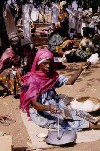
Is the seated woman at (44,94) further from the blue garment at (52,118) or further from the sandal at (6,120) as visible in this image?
the sandal at (6,120)

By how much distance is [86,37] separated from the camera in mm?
11156

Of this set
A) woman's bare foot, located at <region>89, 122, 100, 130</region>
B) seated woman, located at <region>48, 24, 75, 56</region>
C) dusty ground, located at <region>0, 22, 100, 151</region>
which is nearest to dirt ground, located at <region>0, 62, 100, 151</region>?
dusty ground, located at <region>0, 22, 100, 151</region>

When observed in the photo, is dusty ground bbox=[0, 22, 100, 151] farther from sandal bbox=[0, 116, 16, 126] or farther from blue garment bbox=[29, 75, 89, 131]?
blue garment bbox=[29, 75, 89, 131]

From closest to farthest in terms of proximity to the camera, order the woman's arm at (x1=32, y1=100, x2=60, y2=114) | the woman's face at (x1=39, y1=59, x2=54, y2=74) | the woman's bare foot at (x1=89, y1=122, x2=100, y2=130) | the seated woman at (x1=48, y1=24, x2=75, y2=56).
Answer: the woman's arm at (x1=32, y1=100, x2=60, y2=114), the woman's face at (x1=39, y1=59, x2=54, y2=74), the woman's bare foot at (x1=89, y1=122, x2=100, y2=130), the seated woman at (x1=48, y1=24, x2=75, y2=56)

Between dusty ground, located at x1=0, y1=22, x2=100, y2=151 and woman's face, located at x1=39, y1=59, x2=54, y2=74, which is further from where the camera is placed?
woman's face, located at x1=39, y1=59, x2=54, y2=74

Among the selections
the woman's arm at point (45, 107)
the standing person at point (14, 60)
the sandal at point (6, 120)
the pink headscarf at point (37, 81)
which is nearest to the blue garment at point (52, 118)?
the pink headscarf at point (37, 81)

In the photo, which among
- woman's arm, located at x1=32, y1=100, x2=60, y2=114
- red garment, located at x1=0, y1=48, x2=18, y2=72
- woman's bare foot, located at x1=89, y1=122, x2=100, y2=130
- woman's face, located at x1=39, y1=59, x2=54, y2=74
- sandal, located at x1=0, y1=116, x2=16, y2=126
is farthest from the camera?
red garment, located at x1=0, y1=48, x2=18, y2=72

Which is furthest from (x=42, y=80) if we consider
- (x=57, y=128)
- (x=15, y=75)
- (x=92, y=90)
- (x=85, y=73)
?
(x=85, y=73)

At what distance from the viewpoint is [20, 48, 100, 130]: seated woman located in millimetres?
4863

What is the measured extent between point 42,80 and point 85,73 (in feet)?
13.8

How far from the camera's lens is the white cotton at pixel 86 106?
5.74 meters

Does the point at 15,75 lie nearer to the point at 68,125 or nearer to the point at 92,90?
the point at 92,90

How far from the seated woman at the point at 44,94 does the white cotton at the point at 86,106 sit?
1.80ft

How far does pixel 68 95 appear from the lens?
721cm
